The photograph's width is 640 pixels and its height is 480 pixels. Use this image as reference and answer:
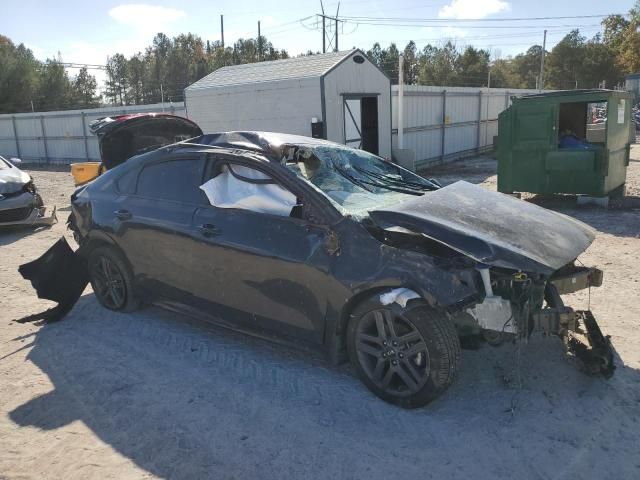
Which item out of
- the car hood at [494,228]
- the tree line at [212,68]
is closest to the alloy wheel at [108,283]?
the car hood at [494,228]

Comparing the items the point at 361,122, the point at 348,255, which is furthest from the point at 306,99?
the point at 348,255

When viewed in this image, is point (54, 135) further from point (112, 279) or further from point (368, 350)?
point (368, 350)

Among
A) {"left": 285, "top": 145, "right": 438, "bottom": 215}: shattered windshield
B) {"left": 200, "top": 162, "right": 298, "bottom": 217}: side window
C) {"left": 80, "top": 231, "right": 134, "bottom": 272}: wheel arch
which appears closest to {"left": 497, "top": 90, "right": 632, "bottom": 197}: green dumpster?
{"left": 285, "top": 145, "right": 438, "bottom": 215}: shattered windshield

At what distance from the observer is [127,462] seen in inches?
115

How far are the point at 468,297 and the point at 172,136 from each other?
5258 millimetres

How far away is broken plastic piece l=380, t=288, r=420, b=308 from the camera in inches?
123

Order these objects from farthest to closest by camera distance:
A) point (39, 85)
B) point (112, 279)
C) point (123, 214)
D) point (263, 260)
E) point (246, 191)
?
point (39, 85)
point (112, 279)
point (123, 214)
point (246, 191)
point (263, 260)

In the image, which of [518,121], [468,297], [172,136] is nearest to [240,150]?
[468,297]

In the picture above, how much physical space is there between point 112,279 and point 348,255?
2709 mm

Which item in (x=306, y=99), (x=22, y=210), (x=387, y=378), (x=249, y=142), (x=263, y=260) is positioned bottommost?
(x=387, y=378)

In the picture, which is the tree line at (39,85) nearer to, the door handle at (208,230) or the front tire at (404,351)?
the door handle at (208,230)

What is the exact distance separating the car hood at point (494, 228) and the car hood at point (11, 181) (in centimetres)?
770

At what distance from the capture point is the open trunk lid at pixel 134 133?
22.2ft

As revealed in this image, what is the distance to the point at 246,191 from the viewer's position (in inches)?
156
